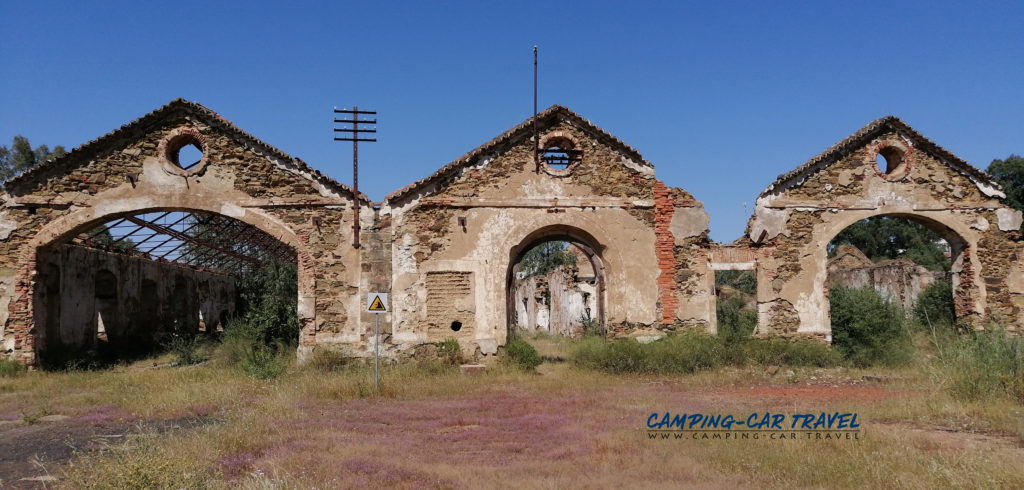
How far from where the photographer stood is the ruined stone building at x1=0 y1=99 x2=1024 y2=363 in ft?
50.9

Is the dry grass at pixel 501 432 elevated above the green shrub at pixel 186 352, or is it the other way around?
the green shrub at pixel 186 352

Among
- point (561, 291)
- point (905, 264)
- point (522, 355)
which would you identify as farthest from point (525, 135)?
point (905, 264)

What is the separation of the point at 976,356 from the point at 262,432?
34.8ft

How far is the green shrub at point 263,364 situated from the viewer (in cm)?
1451

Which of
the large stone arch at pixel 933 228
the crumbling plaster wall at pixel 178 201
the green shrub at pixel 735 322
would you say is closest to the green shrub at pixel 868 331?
the large stone arch at pixel 933 228

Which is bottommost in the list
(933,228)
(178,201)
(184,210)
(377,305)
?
(377,305)

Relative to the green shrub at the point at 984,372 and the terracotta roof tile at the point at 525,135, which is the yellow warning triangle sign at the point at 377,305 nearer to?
the terracotta roof tile at the point at 525,135

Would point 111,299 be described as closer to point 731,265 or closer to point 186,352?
point 186,352

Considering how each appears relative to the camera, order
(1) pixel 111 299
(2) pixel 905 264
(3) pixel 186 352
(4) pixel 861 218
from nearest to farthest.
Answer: (4) pixel 861 218 → (3) pixel 186 352 → (1) pixel 111 299 → (2) pixel 905 264

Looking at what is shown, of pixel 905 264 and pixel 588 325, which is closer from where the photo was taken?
pixel 588 325

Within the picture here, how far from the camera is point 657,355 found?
50.2 ft

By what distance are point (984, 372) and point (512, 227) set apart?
947 centimetres

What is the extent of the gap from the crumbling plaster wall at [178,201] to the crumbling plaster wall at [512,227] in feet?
4.65

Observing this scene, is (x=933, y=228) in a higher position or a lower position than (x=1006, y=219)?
lower
